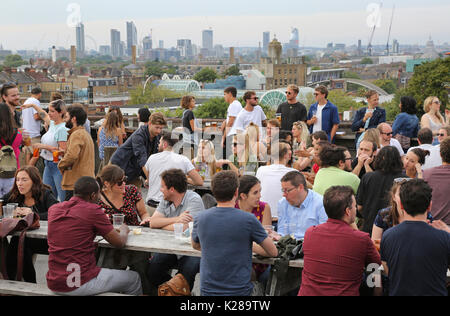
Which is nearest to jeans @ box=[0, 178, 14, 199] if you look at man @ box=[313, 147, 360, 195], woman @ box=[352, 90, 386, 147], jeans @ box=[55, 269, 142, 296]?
jeans @ box=[55, 269, 142, 296]

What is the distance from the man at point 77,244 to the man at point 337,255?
1.49 meters

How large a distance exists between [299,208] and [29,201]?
243 cm

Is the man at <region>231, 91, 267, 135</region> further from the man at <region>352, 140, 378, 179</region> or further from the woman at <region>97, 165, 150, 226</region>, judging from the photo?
the woman at <region>97, 165, 150, 226</region>

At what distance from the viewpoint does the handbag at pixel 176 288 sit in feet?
12.7

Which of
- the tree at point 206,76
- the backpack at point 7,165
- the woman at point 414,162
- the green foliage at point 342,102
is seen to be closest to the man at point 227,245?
the woman at point 414,162

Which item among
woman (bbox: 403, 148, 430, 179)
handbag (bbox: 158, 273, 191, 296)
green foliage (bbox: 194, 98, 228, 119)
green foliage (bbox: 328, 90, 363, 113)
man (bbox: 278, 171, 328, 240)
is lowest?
green foliage (bbox: 194, 98, 228, 119)

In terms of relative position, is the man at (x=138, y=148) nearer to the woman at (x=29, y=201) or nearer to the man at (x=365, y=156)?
the woman at (x=29, y=201)

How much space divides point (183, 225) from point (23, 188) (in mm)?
1565

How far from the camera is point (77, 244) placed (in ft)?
12.4

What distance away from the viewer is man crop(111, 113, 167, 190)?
20.6 ft

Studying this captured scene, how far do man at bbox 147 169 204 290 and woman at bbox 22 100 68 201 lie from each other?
91.3 inches

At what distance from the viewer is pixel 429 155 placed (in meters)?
5.74

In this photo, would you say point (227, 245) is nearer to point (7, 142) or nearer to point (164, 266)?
point (164, 266)
